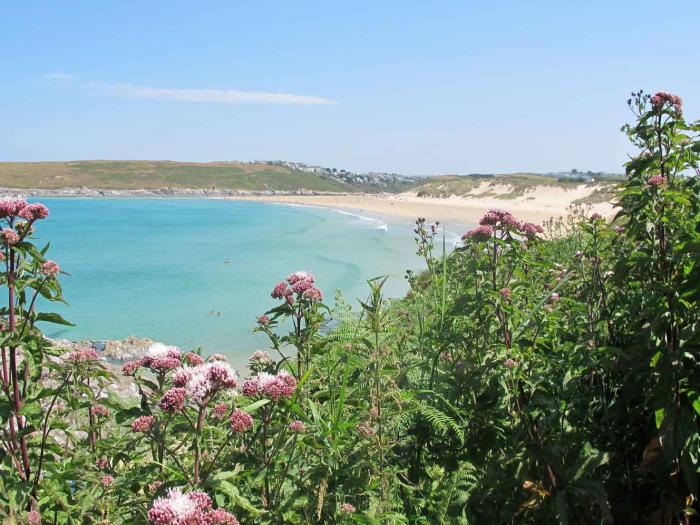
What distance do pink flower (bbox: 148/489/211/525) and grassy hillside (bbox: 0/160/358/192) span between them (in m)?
168

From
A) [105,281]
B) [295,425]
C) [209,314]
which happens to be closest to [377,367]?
[295,425]

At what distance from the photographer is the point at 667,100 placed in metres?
3.23

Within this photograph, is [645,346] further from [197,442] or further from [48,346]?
[48,346]

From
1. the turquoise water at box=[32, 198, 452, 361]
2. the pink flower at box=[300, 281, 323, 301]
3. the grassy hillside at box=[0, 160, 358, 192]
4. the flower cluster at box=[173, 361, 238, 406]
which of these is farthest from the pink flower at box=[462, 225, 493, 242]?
the grassy hillside at box=[0, 160, 358, 192]

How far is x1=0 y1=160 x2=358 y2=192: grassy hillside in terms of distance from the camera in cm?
15850

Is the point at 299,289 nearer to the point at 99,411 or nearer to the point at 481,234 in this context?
the point at 481,234

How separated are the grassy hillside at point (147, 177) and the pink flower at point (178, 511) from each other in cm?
16813

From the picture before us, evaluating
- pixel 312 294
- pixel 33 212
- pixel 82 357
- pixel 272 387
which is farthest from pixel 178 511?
pixel 312 294

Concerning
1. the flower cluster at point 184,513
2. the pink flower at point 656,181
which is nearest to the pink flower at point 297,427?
the flower cluster at point 184,513

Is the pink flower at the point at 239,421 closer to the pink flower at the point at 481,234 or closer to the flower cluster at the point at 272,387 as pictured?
the flower cluster at the point at 272,387

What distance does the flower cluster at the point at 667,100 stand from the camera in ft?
10.5

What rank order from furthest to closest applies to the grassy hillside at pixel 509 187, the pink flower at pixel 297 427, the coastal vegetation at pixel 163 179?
the coastal vegetation at pixel 163 179 → the grassy hillside at pixel 509 187 → the pink flower at pixel 297 427

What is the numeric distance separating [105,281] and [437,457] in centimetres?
3291

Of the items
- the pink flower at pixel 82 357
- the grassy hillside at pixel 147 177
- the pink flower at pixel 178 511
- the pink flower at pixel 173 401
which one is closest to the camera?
the pink flower at pixel 178 511
